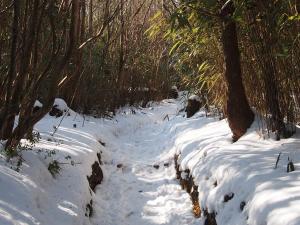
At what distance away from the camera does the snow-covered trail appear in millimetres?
4117

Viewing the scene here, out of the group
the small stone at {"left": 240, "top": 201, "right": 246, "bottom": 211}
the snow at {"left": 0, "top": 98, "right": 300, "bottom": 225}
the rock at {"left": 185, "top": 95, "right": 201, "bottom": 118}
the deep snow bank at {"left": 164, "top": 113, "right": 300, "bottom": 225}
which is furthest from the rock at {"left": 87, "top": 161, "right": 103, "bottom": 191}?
the rock at {"left": 185, "top": 95, "right": 201, "bottom": 118}

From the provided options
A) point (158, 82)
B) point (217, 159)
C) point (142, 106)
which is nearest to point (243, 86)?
point (217, 159)

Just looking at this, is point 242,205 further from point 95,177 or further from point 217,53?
point 217,53

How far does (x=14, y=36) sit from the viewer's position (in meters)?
3.62

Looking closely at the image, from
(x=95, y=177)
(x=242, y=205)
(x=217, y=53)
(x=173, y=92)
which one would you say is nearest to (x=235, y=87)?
(x=217, y=53)

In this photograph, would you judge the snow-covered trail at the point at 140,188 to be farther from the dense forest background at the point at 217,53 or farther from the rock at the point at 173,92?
the rock at the point at 173,92

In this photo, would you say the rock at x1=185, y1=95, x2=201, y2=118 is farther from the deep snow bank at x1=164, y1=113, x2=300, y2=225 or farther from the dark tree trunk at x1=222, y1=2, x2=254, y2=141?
the dark tree trunk at x1=222, y1=2, x2=254, y2=141

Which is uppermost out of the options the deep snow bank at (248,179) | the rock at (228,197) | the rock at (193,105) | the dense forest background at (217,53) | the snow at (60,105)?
the dense forest background at (217,53)

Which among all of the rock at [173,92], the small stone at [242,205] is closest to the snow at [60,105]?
the small stone at [242,205]

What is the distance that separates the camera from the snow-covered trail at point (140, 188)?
412 cm

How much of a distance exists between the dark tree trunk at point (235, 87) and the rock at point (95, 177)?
171 cm

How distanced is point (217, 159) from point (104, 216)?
3.97ft

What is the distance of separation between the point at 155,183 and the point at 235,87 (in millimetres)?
1673

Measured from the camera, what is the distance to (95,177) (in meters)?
5.16
